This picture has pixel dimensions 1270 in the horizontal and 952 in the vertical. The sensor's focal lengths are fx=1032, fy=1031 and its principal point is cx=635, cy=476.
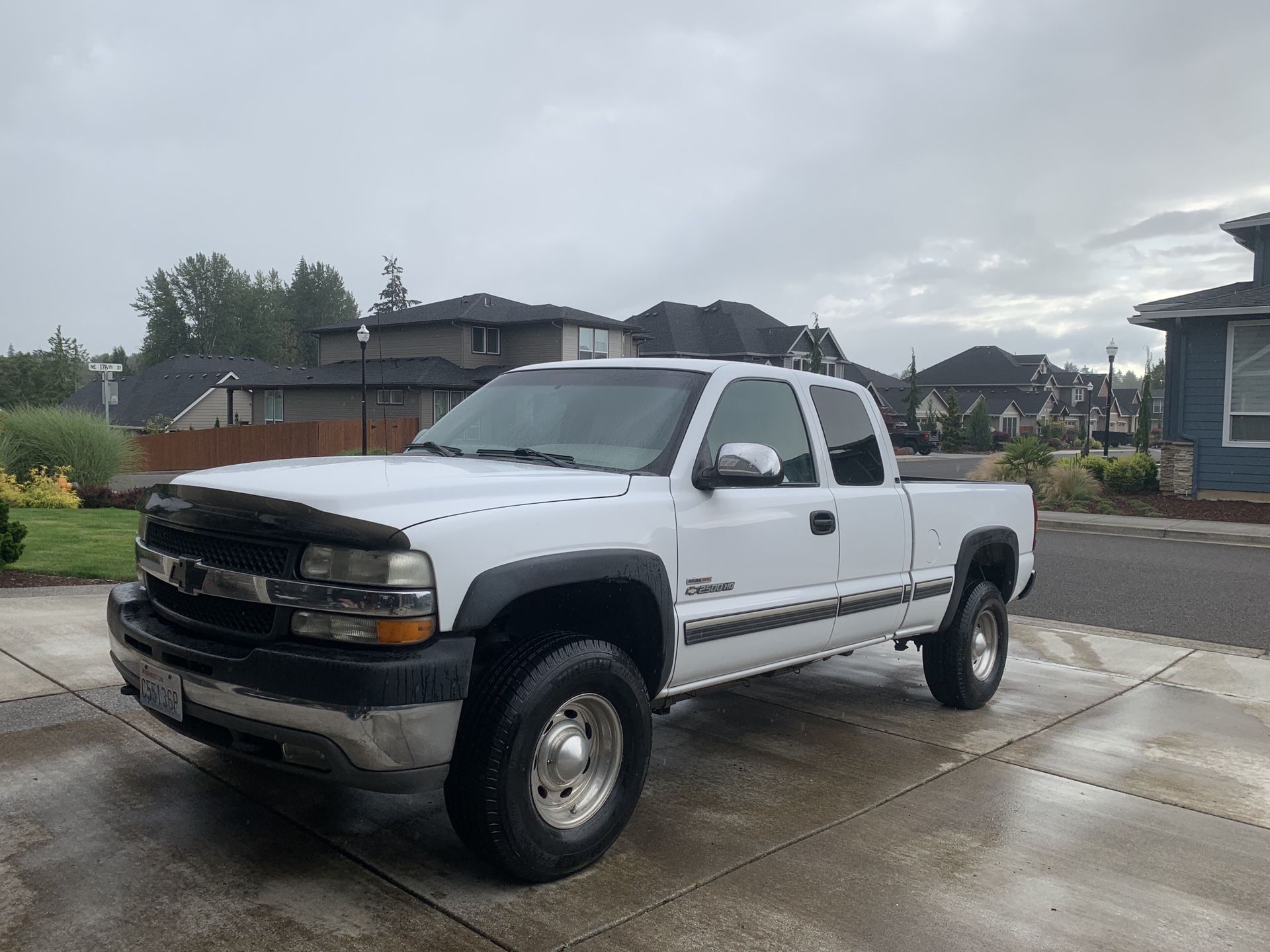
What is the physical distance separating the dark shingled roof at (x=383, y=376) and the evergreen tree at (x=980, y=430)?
102 ft

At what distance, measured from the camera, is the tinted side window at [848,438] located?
5.35 meters

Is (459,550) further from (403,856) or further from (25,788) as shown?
(25,788)

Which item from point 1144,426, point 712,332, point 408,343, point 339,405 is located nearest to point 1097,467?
point 1144,426

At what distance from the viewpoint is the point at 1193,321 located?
68.2 ft

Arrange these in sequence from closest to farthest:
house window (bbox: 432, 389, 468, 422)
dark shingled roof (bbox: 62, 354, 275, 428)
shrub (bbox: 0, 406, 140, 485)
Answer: shrub (bbox: 0, 406, 140, 485) < house window (bbox: 432, 389, 468, 422) < dark shingled roof (bbox: 62, 354, 275, 428)

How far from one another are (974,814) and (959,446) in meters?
60.2

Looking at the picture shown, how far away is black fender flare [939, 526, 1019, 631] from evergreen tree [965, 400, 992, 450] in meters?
59.3

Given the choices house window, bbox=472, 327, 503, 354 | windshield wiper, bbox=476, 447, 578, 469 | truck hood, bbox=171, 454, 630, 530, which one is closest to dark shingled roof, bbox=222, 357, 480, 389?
house window, bbox=472, 327, 503, 354

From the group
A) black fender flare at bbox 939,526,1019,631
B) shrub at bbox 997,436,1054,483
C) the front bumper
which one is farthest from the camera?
shrub at bbox 997,436,1054,483

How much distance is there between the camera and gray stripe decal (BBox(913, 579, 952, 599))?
5.71m

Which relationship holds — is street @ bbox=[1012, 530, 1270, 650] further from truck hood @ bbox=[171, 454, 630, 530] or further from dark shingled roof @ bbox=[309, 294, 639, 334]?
dark shingled roof @ bbox=[309, 294, 639, 334]

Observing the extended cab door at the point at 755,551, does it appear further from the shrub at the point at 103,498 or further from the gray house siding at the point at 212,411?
the gray house siding at the point at 212,411

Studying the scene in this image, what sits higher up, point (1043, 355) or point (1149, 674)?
point (1043, 355)

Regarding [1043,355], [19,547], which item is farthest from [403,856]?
[1043,355]
